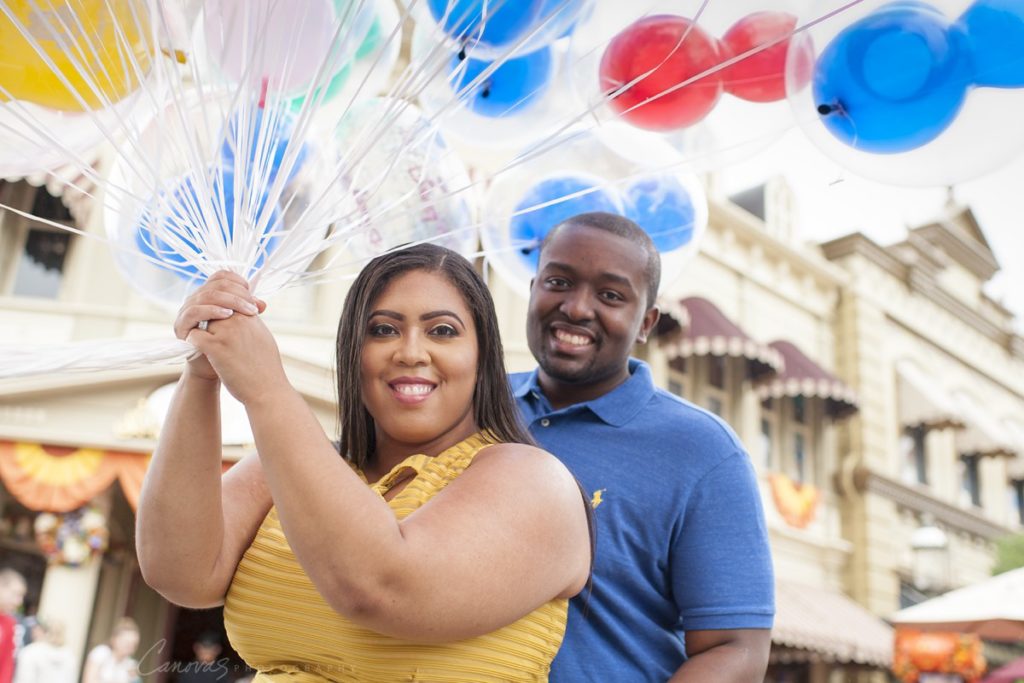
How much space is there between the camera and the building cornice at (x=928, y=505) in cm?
1516

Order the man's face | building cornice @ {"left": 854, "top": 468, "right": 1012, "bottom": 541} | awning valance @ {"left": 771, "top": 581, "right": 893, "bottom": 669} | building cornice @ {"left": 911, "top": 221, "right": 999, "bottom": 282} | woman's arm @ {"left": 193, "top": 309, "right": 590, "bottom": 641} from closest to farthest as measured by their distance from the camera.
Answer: woman's arm @ {"left": 193, "top": 309, "right": 590, "bottom": 641}, the man's face, awning valance @ {"left": 771, "top": 581, "right": 893, "bottom": 669}, building cornice @ {"left": 854, "top": 468, "right": 1012, "bottom": 541}, building cornice @ {"left": 911, "top": 221, "right": 999, "bottom": 282}

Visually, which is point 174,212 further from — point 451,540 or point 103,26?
point 451,540

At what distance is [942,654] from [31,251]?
1011cm

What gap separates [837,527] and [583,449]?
1415 cm

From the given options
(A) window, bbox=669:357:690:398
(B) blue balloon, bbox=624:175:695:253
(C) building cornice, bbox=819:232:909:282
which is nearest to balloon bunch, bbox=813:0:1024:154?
(B) blue balloon, bbox=624:175:695:253

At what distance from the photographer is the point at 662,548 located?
6.68 feet

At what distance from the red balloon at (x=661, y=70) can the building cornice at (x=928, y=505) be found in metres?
13.7

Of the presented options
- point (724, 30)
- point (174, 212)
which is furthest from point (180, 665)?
point (724, 30)

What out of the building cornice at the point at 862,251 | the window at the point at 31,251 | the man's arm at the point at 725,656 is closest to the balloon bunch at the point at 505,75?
the man's arm at the point at 725,656

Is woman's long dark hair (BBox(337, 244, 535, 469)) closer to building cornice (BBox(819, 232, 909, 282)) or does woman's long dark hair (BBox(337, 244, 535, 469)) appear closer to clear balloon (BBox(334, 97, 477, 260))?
clear balloon (BBox(334, 97, 477, 260))

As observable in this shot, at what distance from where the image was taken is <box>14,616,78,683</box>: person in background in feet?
23.7

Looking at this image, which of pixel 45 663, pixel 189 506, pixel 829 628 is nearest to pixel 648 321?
pixel 189 506

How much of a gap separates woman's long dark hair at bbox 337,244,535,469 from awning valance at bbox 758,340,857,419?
12356 mm

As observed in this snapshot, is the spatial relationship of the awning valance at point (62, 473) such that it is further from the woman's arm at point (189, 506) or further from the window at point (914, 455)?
the window at point (914, 455)
